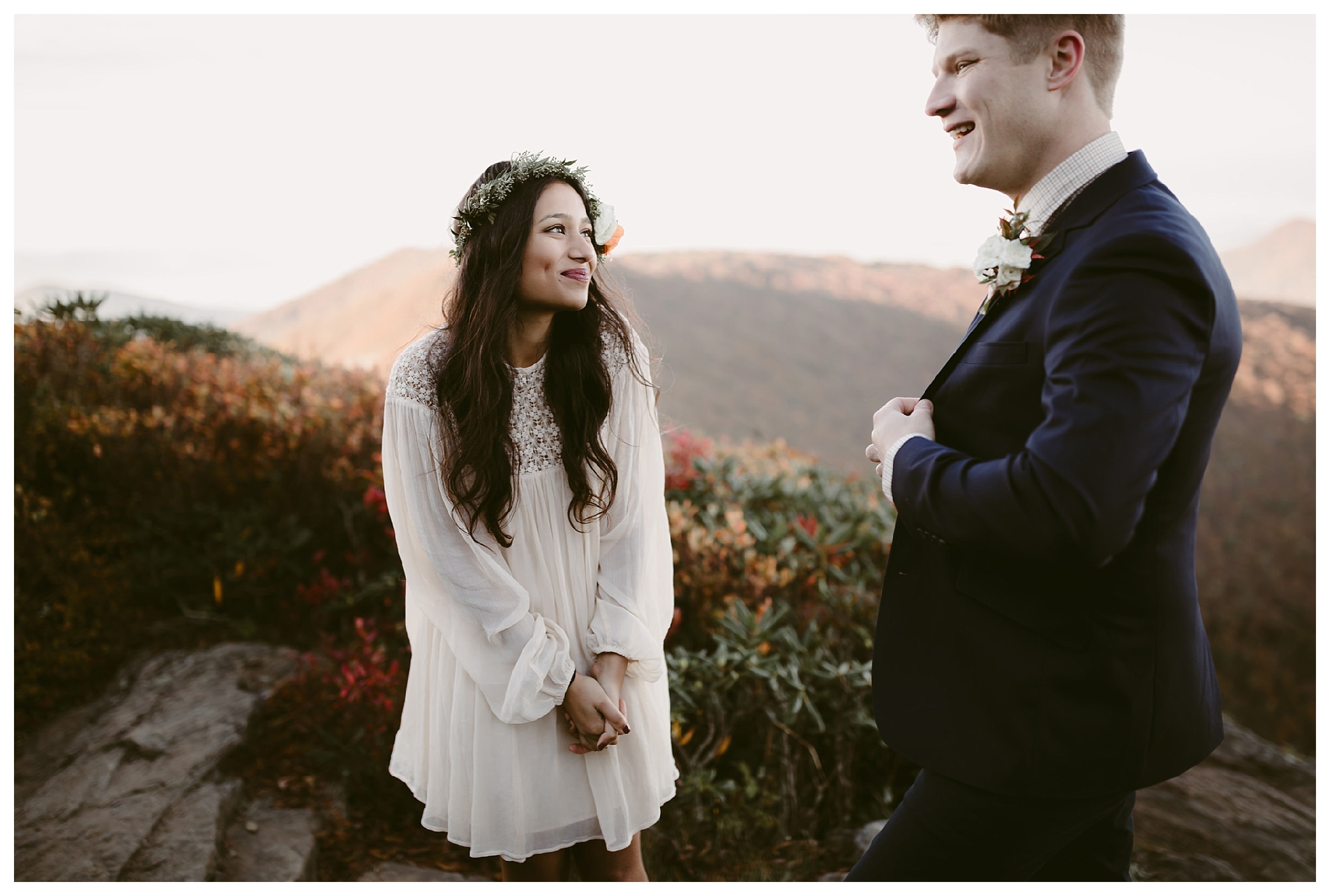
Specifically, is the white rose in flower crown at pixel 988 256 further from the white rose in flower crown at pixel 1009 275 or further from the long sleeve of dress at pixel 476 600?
the long sleeve of dress at pixel 476 600

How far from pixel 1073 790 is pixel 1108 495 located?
1.81 ft

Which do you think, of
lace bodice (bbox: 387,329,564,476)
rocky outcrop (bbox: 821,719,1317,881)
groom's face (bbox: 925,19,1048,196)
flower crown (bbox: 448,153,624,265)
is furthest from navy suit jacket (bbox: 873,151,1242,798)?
rocky outcrop (bbox: 821,719,1317,881)

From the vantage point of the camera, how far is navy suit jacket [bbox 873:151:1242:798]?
111cm

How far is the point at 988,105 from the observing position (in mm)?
1356

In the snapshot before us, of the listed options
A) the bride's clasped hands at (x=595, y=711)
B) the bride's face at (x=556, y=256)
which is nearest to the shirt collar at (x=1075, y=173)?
the bride's face at (x=556, y=256)

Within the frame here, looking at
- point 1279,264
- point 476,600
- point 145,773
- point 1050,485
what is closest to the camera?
point 1050,485

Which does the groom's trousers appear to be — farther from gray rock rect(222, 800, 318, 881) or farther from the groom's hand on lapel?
gray rock rect(222, 800, 318, 881)

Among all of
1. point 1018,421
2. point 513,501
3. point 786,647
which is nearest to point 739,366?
point 786,647

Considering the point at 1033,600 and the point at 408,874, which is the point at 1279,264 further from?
the point at 408,874

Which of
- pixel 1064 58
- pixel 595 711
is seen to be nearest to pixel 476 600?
pixel 595 711

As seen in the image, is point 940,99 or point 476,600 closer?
point 940,99

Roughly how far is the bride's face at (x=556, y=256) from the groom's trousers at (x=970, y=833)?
1.25m

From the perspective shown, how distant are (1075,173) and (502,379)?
1.22 m

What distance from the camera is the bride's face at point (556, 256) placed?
1.83 m
